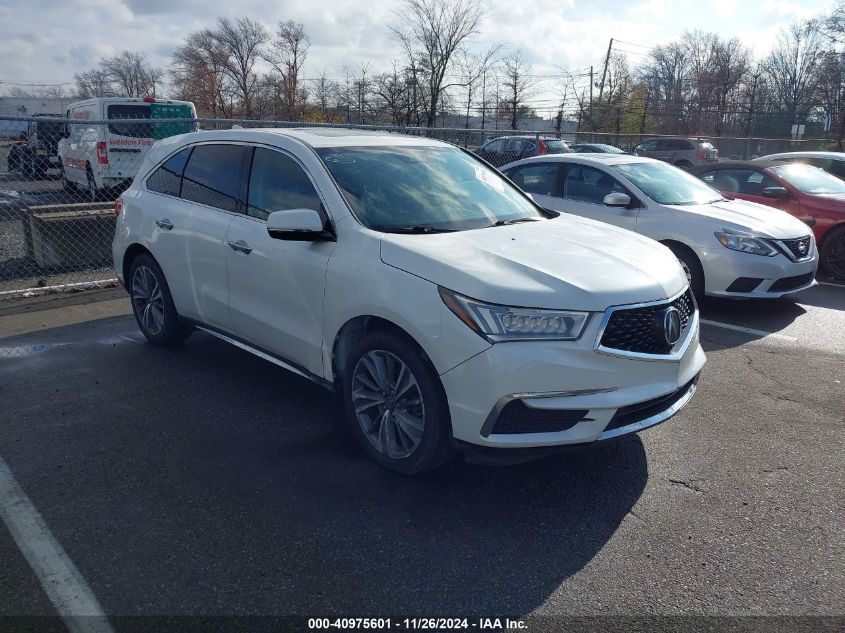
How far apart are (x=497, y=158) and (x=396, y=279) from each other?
15.8 m

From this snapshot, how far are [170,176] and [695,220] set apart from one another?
505 centimetres

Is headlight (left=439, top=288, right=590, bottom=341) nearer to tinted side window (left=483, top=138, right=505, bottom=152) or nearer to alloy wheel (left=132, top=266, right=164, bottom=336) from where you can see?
alloy wheel (left=132, top=266, right=164, bottom=336)

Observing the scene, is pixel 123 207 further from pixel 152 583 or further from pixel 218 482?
pixel 152 583

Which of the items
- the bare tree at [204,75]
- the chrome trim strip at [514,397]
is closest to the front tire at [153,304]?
the chrome trim strip at [514,397]

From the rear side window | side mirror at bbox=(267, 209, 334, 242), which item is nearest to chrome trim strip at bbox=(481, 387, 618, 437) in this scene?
side mirror at bbox=(267, 209, 334, 242)

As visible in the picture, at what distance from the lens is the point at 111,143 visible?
13.5 metres

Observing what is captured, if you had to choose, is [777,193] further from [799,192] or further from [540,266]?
[540,266]

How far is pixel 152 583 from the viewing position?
2.76 m

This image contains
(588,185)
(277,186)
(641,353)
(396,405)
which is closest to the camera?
(641,353)

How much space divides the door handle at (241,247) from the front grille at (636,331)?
2353 millimetres

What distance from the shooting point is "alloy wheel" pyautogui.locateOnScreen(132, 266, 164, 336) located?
5570 millimetres

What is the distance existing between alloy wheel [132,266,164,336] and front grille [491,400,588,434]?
11.3 ft

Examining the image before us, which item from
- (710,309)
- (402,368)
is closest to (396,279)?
(402,368)

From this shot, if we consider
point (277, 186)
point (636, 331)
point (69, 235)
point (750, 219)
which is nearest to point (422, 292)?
point (636, 331)
